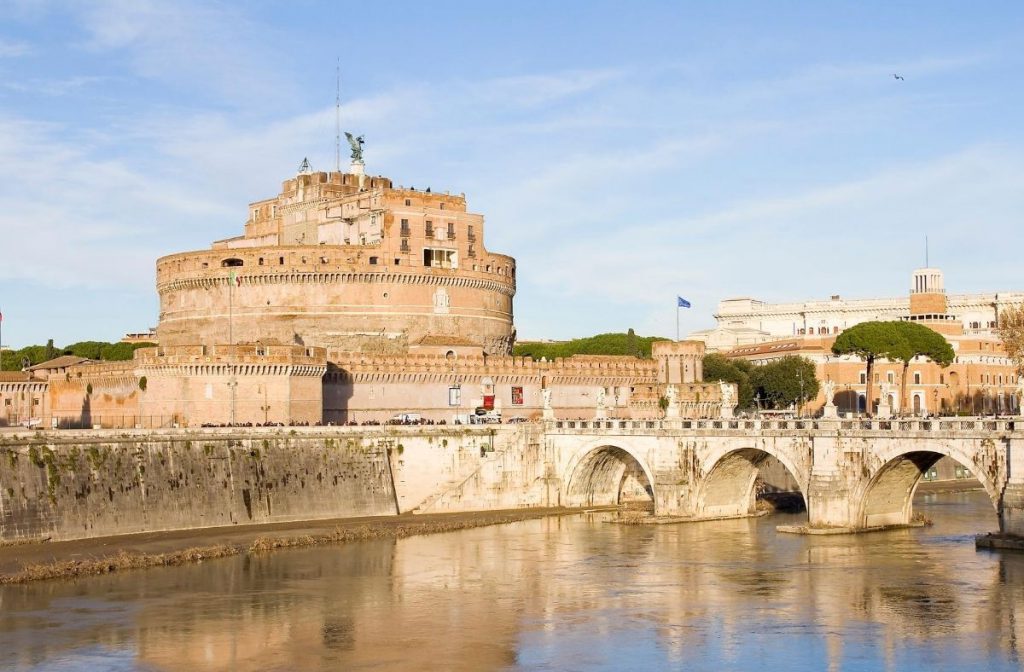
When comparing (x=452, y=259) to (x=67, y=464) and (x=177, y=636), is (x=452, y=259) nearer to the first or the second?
(x=67, y=464)

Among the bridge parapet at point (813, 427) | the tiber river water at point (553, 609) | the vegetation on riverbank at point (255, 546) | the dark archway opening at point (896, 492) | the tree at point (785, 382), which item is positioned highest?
the tree at point (785, 382)

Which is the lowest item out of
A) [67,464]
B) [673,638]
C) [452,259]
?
[673,638]

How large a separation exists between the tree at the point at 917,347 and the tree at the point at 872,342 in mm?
276

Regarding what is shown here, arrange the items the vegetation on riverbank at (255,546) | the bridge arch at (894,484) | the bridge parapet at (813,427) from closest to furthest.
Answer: the vegetation on riverbank at (255,546) < the bridge parapet at (813,427) < the bridge arch at (894,484)

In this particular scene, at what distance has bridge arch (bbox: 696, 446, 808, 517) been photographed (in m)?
67.6

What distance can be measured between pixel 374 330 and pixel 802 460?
4079cm

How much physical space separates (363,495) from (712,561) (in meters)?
20.9

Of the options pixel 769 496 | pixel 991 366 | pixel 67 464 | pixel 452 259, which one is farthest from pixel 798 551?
pixel 991 366

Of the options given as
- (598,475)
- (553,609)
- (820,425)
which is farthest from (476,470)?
(553,609)

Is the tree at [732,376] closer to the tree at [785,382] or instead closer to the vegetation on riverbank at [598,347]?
the tree at [785,382]

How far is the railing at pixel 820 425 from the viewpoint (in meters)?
56.2

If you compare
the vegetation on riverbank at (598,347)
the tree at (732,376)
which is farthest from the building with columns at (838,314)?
the tree at (732,376)

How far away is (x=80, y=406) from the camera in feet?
290

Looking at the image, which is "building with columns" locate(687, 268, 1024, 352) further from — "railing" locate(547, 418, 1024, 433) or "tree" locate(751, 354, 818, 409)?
"railing" locate(547, 418, 1024, 433)
